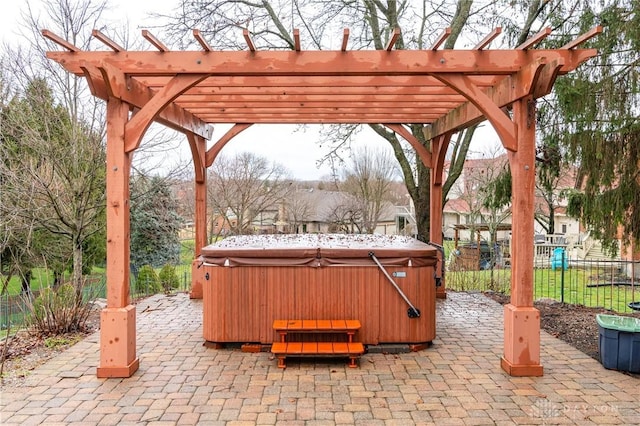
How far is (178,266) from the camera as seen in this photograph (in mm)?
16203

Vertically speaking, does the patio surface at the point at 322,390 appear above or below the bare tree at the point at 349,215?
below

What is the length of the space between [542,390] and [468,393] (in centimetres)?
64

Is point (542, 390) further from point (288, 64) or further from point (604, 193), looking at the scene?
point (288, 64)

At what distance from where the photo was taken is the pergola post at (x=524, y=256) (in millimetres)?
4039

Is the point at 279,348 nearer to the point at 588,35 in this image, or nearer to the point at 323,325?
the point at 323,325

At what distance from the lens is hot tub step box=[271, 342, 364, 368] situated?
Result: 14.0 feet

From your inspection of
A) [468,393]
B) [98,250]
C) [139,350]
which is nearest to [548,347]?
[468,393]

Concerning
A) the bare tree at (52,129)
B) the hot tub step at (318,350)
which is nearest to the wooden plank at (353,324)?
the hot tub step at (318,350)

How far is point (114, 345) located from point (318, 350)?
72.8 inches

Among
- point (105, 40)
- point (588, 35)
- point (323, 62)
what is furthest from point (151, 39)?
point (588, 35)

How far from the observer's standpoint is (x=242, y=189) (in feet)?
51.3

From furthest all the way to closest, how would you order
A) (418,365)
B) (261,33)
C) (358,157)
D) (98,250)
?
1. (358,157)
2. (98,250)
3. (261,33)
4. (418,365)

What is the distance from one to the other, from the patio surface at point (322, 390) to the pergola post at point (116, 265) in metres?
0.20

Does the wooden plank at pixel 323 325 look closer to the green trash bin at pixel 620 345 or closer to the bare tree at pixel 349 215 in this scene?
the green trash bin at pixel 620 345
